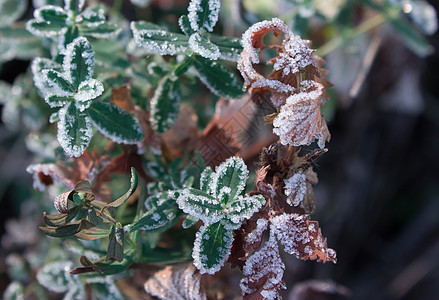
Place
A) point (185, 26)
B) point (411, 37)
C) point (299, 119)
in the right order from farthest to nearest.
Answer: point (411, 37) < point (185, 26) < point (299, 119)

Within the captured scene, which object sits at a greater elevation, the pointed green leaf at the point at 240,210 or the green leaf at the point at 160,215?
the pointed green leaf at the point at 240,210

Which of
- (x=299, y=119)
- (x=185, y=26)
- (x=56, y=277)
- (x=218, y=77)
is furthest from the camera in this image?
(x=56, y=277)

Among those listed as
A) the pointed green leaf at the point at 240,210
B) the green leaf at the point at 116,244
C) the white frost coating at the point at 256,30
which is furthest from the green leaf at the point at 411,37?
the green leaf at the point at 116,244

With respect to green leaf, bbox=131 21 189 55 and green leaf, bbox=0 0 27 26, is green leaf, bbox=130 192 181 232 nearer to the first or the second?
green leaf, bbox=131 21 189 55

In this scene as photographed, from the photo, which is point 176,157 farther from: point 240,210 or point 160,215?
point 240,210

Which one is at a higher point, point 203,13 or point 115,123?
Answer: point 203,13

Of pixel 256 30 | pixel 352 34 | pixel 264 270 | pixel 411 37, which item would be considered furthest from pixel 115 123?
pixel 411 37

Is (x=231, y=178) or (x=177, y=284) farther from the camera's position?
(x=177, y=284)

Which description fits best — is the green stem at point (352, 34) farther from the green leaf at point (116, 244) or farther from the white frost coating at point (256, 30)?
the green leaf at point (116, 244)
